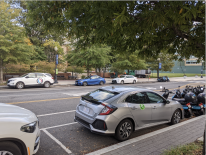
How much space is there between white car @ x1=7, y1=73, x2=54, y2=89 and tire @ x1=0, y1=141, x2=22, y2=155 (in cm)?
1456

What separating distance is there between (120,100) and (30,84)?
1421 centimetres

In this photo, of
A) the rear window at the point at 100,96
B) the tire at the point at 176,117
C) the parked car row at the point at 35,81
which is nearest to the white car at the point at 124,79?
the parked car row at the point at 35,81

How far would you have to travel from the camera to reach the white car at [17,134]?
9.23 feet

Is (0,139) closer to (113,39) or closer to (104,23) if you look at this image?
(104,23)

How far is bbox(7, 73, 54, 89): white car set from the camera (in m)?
15.9

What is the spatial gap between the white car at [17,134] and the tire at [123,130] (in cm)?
215

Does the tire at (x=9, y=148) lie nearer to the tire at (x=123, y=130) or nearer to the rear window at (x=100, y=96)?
the rear window at (x=100, y=96)

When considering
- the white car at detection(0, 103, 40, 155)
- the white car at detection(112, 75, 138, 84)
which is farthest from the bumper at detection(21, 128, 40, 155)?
the white car at detection(112, 75, 138, 84)

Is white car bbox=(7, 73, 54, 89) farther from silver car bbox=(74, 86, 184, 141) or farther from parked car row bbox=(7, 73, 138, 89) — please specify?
silver car bbox=(74, 86, 184, 141)

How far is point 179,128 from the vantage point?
17.8 ft

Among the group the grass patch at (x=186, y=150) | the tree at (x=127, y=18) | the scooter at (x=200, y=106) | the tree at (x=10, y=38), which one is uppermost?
the tree at (x=10, y=38)

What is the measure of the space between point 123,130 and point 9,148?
2901 mm

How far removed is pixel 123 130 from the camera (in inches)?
186

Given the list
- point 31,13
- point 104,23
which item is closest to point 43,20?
point 31,13
